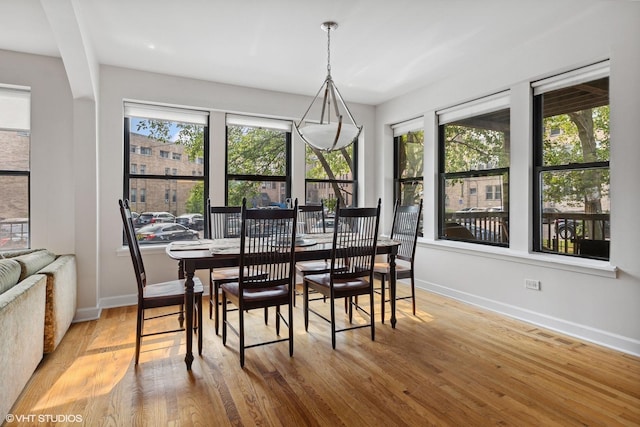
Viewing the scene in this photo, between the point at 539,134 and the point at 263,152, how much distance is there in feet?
10.7

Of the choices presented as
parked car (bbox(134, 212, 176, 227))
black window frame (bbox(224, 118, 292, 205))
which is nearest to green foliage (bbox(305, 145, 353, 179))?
black window frame (bbox(224, 118, 292, 205))

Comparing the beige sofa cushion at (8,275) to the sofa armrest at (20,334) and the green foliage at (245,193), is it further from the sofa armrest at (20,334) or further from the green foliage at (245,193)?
the green foliage at (245,193)

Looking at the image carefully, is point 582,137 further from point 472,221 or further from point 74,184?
point 74,184

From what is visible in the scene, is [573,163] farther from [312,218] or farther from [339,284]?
[312,218]

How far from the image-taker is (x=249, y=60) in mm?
3842

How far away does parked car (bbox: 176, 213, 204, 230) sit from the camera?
4.50 meters

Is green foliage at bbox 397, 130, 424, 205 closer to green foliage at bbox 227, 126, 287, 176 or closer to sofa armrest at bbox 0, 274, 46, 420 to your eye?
green foliage at bbox 227, 126, 287, 176

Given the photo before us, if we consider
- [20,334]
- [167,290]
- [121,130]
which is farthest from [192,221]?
[20,334]

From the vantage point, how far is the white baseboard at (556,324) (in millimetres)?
2848

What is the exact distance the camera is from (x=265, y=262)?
8.72 ft

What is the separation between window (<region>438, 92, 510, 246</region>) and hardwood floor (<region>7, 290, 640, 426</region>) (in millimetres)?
1323

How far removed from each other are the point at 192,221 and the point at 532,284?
383 centimetres

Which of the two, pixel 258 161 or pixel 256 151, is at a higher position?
pixel 256 151

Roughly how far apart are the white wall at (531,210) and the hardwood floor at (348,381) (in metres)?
0.30
